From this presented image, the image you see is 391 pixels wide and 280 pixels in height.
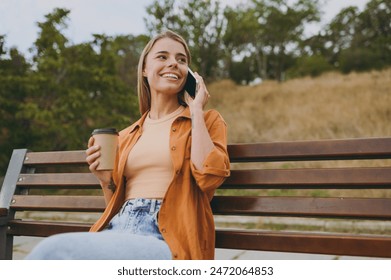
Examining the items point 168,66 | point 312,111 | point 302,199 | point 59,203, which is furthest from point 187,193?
point 312,111

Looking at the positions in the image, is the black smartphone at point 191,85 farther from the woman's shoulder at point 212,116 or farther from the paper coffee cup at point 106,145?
the paper coffee cup at point 106,145

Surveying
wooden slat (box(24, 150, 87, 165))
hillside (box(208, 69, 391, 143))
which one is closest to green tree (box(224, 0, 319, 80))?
hillside (box(208, 69, 391, 143))

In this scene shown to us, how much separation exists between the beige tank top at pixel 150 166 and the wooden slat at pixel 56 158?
→ 0.51 metres

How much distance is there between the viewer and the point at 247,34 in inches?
851

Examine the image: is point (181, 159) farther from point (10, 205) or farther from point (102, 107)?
point (102, 107)

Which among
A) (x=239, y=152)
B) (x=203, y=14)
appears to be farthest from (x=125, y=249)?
(x=203, y=14)

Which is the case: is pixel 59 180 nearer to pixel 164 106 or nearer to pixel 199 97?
pixel 164 106

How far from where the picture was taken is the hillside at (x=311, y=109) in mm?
10258

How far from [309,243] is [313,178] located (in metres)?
0.28

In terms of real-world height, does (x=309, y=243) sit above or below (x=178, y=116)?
below

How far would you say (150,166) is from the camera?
2.04m
